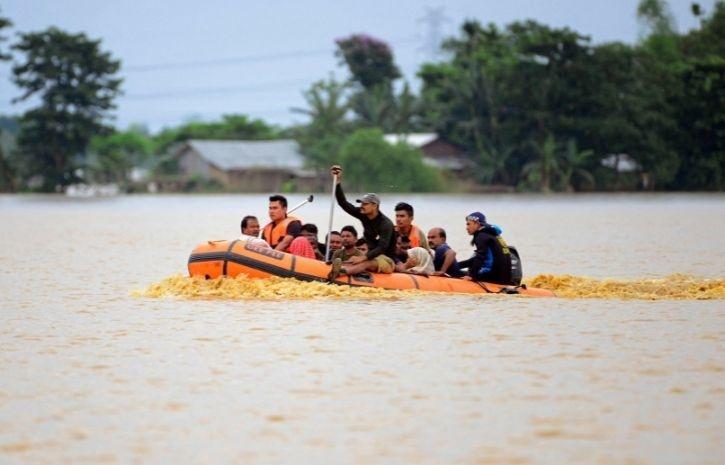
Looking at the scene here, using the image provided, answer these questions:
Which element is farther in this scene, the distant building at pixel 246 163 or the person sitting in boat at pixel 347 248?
the distant building at pixel 246 163

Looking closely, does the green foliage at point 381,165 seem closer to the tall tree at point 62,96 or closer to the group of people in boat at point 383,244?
the tall tree at point 62,96

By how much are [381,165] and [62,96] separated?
19.5m

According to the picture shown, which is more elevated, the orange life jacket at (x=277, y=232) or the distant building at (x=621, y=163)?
the distant building at (x=621, y=163)

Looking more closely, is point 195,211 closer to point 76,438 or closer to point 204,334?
point 204,334

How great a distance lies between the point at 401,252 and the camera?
17219 mm

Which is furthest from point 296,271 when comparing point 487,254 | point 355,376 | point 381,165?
point 381,165

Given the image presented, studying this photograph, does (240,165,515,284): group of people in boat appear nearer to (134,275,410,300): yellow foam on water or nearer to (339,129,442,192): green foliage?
(134,275,410,300): yellow foam on water

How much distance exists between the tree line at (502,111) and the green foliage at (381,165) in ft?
0.26

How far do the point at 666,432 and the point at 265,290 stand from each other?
8338 mm

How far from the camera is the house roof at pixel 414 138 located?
7693cm

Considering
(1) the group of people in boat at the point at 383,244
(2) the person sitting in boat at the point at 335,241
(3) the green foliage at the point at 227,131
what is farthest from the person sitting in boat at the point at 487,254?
(3) the green foliage at the point at 227,131

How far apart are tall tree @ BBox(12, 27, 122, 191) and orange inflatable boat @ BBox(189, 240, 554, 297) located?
64.0 m

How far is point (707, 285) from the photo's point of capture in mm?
18703

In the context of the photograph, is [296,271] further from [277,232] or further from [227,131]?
[227,131]
